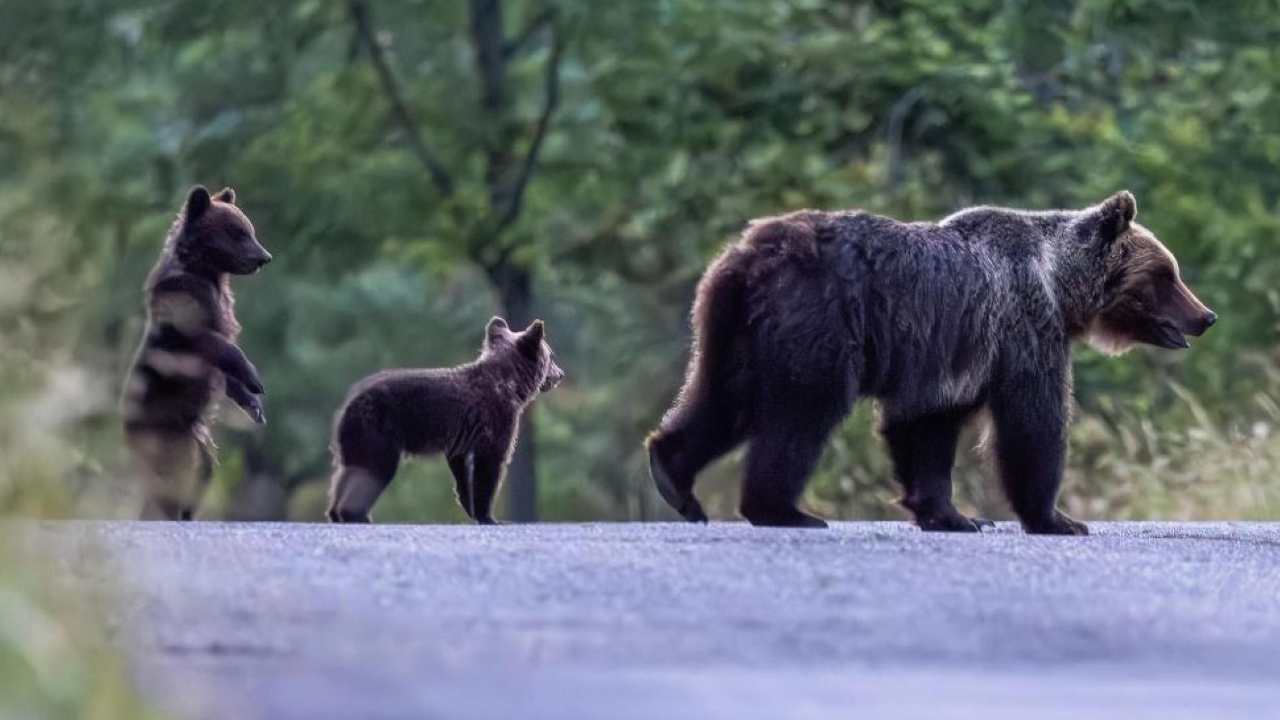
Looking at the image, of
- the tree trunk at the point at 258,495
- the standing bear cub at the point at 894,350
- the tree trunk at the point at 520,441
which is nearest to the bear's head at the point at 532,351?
the standing bear cub at the point at 894,350

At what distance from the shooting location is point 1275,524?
12.6 metres

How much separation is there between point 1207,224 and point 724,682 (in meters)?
16.6

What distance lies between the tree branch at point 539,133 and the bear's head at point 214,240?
1191 centimetres

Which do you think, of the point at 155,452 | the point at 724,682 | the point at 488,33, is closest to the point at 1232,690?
the point at 724,682

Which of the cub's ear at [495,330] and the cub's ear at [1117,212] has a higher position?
the cub's ear at [1117,212]

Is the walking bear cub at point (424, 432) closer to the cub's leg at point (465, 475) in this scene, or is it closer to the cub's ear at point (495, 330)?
the cub's leg at point (465, 475)

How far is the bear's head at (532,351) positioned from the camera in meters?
12.2

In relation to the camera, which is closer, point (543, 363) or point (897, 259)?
point (897, 259)

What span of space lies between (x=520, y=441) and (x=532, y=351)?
10546 mm

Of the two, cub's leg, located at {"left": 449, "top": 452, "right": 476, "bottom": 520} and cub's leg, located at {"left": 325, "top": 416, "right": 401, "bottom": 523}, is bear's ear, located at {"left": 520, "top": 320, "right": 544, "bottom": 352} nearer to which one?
cub's leg, located at {"left": 449, "top": 452, "right": 476, "bottom": 520}

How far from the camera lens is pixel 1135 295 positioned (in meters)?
11.3

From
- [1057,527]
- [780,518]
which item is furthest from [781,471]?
[1057,527]

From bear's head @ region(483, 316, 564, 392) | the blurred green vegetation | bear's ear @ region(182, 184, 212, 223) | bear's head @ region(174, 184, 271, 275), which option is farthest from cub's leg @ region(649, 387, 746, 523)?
the blurred green vegetation

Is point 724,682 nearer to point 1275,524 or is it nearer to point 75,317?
point 75,317
